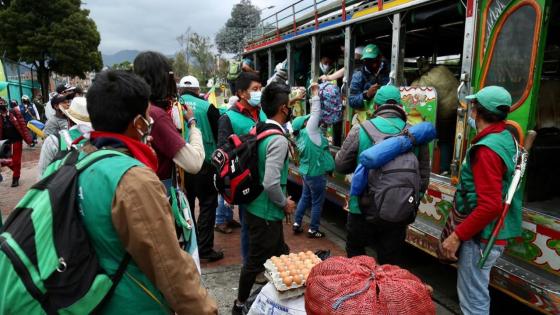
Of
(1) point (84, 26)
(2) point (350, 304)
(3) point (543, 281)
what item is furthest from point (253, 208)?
(1) point (84, 26)

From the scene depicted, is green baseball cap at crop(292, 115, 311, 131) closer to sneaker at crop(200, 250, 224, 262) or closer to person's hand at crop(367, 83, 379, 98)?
person's hand at crop(367, 83, 379, 98)

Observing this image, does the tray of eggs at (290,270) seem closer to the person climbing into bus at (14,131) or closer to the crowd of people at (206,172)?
the crowd of people at (206,172)

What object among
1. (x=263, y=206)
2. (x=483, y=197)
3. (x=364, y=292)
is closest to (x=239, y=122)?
(x=263, y=206)

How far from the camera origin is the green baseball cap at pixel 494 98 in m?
2.25

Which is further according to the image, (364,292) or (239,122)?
(239,122)

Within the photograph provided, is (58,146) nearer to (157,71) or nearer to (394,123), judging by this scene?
(157,71)

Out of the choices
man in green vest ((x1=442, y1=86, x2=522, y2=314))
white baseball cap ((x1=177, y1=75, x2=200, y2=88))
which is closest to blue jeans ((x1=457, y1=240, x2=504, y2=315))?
man in green vest ((x1=442, y1=86, x2=522, y2=314))

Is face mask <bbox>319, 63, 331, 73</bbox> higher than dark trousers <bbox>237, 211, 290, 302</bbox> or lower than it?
higher

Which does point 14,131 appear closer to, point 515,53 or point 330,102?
point 330,102

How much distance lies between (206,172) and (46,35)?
85.0ft

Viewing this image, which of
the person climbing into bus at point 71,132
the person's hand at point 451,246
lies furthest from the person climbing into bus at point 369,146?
the person climbing into bus at point 71,132

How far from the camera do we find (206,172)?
4.06m

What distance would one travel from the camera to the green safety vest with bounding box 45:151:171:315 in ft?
4.10

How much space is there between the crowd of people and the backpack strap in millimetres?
25
